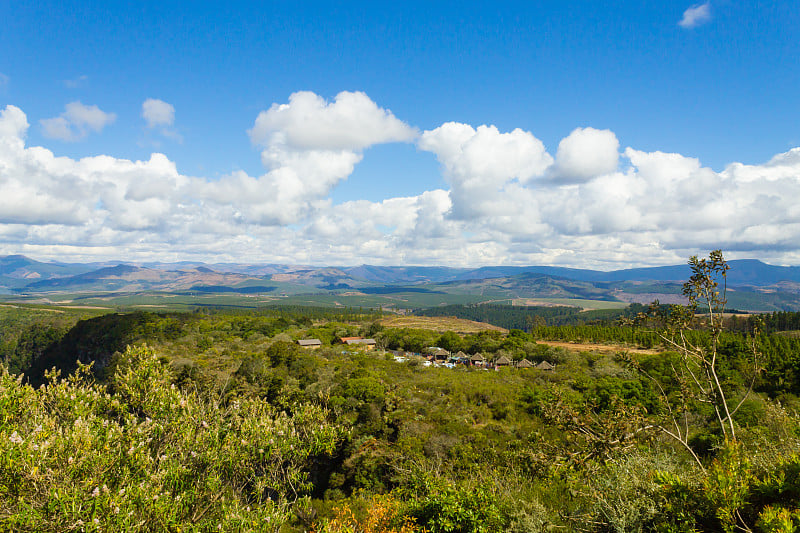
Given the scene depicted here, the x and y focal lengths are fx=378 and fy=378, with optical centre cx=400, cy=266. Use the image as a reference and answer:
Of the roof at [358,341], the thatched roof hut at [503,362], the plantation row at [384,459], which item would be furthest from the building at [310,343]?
the plantation row at [384,459]

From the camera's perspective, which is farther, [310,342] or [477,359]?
[310,342]

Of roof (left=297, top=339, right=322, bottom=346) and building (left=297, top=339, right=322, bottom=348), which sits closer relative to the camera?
building (left=297, top=339, right=322, bottom=348)

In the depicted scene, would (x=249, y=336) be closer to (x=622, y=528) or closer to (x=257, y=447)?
(x=257, y=447)

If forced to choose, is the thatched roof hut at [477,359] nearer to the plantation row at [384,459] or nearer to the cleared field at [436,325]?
the plantation row at [384,459]

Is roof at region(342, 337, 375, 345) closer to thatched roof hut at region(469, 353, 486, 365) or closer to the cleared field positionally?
thatched roof hut at region(469, 353, 486, 365)

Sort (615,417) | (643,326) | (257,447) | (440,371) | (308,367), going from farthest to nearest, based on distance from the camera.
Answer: (440,371), (308,367), (257,447), (643,326), (615,417)

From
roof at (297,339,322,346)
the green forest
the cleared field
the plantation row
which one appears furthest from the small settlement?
the cleared field

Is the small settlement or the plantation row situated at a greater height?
the plantation row

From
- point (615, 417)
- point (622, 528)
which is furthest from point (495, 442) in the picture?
point (615, 417)

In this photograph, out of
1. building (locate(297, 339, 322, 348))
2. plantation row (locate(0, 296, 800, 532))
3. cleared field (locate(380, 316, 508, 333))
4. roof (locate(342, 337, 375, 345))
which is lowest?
cleared field (locate(380, 316, 508, 333))

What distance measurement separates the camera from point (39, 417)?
10.4 m

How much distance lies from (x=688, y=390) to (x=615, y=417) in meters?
1.36

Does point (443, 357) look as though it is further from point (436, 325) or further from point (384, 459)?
point (436, 325)

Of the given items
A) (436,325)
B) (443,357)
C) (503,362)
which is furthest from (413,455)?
(436,325)
